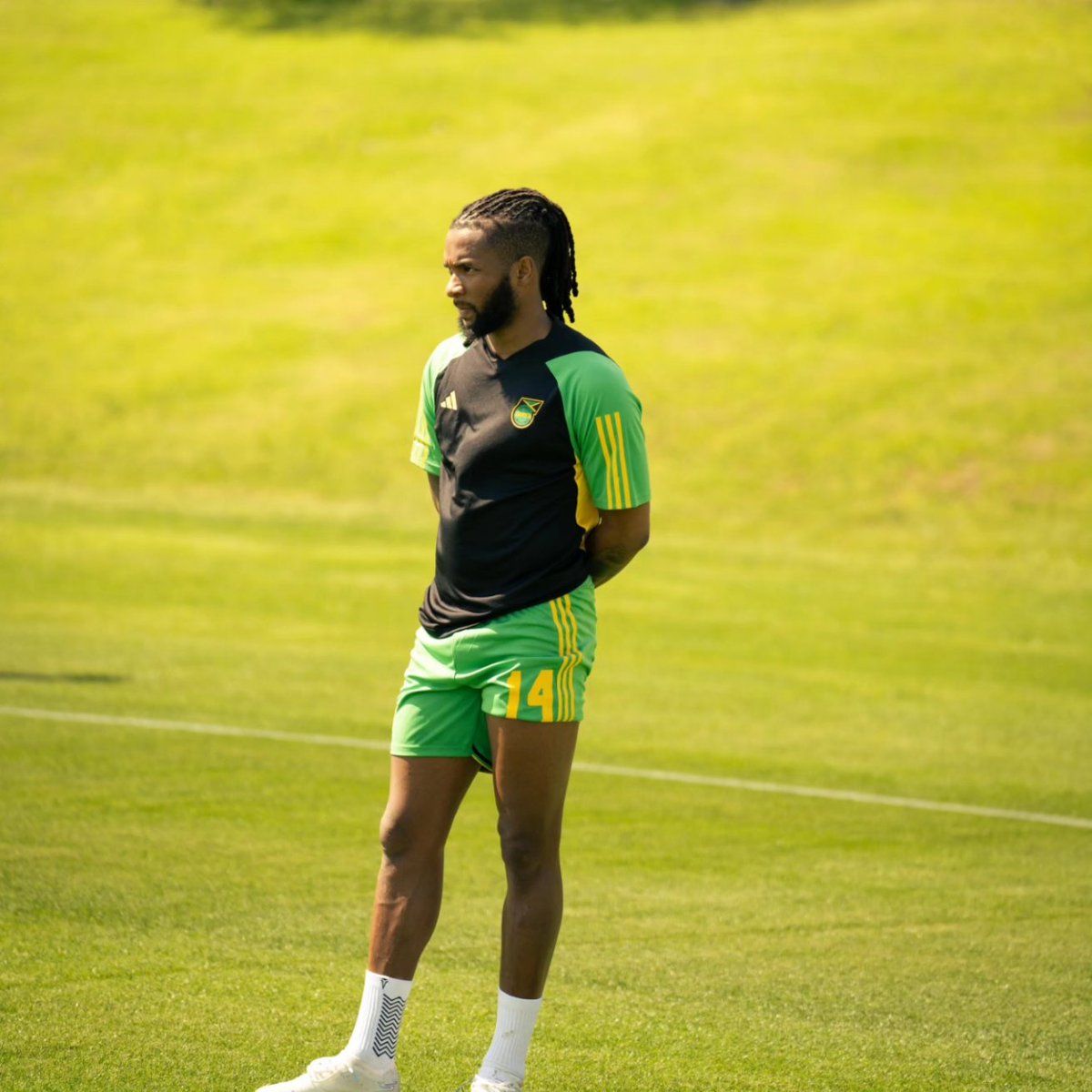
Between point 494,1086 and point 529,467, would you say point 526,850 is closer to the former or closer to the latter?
point 494,1086

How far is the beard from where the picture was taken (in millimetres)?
4918

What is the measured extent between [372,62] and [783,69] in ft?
32.8

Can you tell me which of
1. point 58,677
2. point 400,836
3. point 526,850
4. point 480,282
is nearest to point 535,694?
point 526,850

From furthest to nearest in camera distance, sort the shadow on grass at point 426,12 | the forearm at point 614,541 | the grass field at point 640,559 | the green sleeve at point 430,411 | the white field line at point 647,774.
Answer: the shadow on grass at point 426,12
the white field line at point 647,774
the grass field at point 640,559
the green sleeve at point 430,411
the forearm at point 614,541

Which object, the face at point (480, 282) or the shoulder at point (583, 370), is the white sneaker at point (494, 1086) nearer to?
the shoulder at point (583, 370)

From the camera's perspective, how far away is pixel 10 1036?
5.42 m

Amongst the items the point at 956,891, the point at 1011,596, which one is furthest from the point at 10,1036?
the point at 1011,596

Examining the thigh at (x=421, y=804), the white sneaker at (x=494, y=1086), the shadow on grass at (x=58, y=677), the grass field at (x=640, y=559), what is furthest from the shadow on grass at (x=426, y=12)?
the white sneaker at (x=494, y=1086)

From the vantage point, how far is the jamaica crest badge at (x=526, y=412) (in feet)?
15.9

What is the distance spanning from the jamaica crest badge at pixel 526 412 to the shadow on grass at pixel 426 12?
139 ft

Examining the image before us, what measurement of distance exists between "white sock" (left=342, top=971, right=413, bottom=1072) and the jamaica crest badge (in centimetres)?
158

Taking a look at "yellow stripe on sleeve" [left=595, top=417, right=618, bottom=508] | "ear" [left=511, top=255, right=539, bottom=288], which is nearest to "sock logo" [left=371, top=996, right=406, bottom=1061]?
"yellow stripe on sleeve" [left=595, top=417, right=618, bottom=508]

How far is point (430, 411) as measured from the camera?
5199mm

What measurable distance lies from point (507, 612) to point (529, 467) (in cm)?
41
